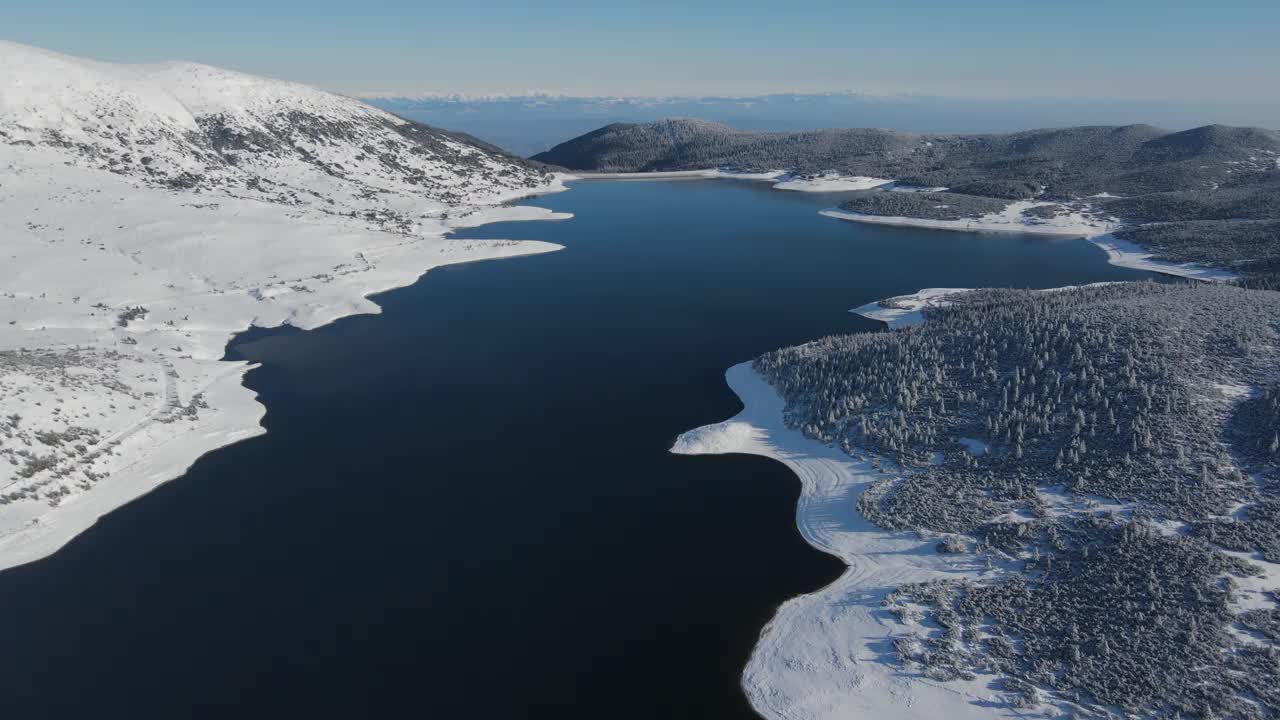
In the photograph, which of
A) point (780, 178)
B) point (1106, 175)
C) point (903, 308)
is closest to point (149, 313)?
point (903, 308)

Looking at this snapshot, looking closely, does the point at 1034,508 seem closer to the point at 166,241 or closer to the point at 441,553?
the point at 441,553

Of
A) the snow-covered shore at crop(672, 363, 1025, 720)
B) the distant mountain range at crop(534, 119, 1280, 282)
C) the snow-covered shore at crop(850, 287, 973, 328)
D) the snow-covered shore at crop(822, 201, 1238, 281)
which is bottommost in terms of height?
the snow-covered shore at crop(672, 363, 1025, 720)

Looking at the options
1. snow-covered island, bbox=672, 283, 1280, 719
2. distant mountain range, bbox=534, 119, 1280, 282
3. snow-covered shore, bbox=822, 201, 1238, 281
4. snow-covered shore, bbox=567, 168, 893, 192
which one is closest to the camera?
snow-covered island, bbox=672, 283, 1280, 719

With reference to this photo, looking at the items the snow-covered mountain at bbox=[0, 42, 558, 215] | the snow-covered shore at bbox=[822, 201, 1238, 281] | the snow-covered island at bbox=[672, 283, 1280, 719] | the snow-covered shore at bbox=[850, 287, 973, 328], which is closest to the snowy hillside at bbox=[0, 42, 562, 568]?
the snow-covered mountain at bbox=[0, 42, 558, 215]

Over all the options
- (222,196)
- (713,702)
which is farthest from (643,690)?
(222,196)

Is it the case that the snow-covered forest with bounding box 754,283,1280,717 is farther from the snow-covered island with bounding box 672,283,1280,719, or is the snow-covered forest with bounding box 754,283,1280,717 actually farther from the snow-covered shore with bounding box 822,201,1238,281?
the snow-covered shore with bounding box 822,201,1238,281

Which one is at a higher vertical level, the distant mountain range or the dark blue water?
the distant mountain range

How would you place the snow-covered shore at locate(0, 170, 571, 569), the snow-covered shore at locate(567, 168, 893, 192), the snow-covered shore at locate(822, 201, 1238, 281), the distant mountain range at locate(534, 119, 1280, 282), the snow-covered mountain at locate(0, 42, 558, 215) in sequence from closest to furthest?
1. the snow-covered shore at locate(0, 170, 571, 569)
2. the snow-covered shore at locate(822, 201, 1238, 281)
3. the distant mountain range at locate(534, 119, 1280, 282)
4. the snow-covered mountain at locate(0, 42, 558, 215)
5. the snow-covered shore at locate(567, 168, 893, 192)
